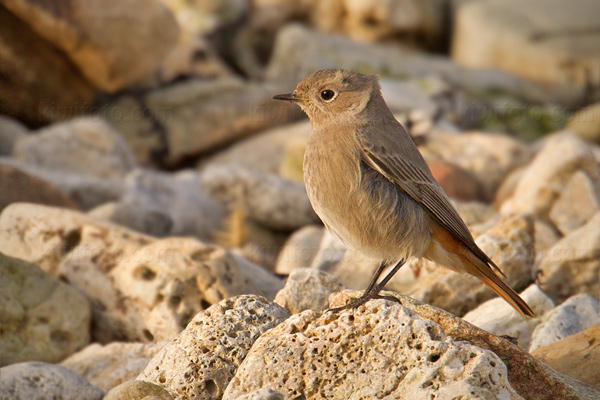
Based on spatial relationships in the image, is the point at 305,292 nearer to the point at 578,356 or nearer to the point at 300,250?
the point at 578,356

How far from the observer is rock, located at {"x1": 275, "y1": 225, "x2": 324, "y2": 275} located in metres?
8.17

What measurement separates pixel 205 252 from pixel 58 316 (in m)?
1.24

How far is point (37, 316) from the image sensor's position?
6066mm

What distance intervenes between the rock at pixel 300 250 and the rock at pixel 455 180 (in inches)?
61.0

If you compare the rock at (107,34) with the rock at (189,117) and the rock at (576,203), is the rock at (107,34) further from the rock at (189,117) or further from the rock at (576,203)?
the rock at (576,203)

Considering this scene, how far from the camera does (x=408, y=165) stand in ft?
18.3

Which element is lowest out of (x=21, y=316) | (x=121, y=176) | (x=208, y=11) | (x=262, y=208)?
(x=21, y=316)

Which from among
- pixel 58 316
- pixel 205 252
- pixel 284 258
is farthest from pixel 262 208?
pixel 58 316

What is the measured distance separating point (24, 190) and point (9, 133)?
3.09 m

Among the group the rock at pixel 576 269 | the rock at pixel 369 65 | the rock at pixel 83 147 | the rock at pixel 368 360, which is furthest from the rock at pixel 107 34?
the rock at pixel 368 360

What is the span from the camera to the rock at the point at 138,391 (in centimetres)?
435

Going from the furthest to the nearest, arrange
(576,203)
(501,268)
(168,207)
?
1. (168,207)
2. (576,203)
3. (501,268)

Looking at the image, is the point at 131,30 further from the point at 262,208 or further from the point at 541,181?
the point at 541,181

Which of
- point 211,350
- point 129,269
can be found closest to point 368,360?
point 211,350
